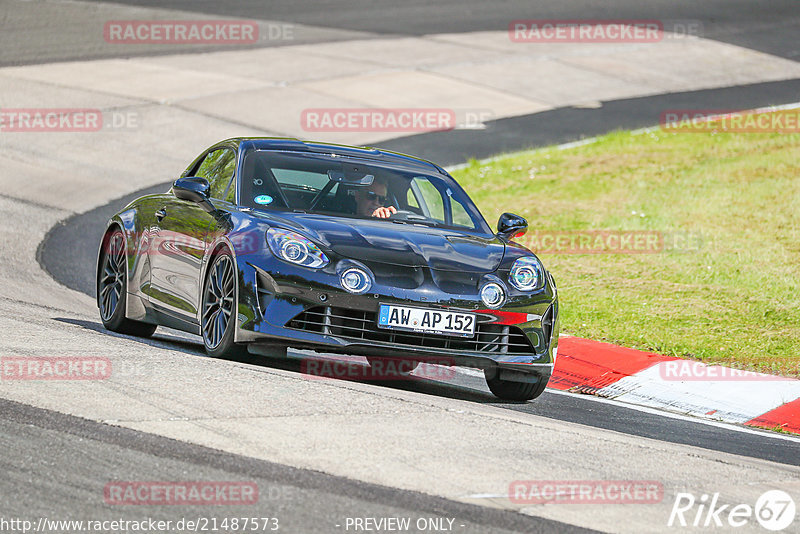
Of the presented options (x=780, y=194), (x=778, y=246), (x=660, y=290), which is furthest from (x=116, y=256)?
(x=780, y=194)

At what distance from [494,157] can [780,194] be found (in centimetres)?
491

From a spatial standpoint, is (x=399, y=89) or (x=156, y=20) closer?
(x=399, y=89)

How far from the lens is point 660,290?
12.3 m

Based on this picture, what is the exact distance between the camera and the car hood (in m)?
7.62

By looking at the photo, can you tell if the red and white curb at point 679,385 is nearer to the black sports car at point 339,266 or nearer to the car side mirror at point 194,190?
the black sports car at point 339,266

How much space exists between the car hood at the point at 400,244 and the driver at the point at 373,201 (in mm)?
257

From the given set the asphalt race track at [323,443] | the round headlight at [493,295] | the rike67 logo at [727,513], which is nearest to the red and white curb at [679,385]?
the asphalt race track at [323,443]

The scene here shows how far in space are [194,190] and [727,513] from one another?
4277mm

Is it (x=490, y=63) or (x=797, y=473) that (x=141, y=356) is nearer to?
(x=797, y=473)

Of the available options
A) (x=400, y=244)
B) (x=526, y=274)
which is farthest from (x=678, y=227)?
(x=400, y=244)

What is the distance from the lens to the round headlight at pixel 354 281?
742cm

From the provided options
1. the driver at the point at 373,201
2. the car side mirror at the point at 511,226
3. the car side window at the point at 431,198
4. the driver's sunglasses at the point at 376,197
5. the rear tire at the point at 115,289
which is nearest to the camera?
the driver at the point at 373,201

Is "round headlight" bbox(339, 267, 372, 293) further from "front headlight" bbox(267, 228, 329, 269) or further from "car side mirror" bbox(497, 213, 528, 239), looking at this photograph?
"car side mirror" bbox(497, 213, 528, 239)

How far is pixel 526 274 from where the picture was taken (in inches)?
314
